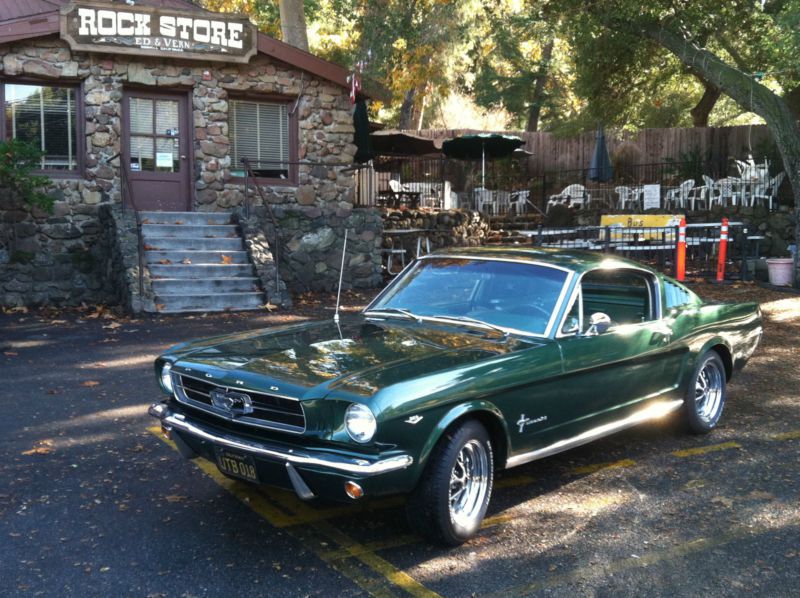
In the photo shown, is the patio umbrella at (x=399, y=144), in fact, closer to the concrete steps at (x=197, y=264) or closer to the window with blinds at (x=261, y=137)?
the window with blinds at (x=261, y=137)

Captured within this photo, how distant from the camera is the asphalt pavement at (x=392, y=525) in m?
3.88

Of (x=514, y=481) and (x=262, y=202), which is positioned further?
(x=262, y=202)

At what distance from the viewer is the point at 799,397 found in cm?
757

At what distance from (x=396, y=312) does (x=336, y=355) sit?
3.44 ft

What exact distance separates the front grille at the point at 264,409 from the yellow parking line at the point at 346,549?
674mm

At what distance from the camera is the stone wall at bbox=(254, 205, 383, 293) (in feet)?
48.9

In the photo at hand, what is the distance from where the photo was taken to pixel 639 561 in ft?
13.5

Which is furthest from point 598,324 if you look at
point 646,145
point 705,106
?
point 705,106

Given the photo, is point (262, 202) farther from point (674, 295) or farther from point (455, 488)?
point (455, 488)

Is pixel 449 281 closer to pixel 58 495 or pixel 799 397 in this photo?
pixel 58 495

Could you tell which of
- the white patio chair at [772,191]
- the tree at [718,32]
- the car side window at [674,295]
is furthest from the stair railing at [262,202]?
the white patio chair at [772,191]

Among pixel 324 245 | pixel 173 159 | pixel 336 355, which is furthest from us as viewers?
pixel 324 245

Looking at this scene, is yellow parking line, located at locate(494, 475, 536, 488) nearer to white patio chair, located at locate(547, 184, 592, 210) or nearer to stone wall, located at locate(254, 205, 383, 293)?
stone wall, located at locate(254, 205, 383, 293)

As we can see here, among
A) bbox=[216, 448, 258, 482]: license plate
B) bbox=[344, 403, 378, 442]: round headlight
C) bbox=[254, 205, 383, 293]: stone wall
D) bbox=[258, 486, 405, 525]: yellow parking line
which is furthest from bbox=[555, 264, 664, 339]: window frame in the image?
bbox=[254, 205, 383, 293]: stone wall
